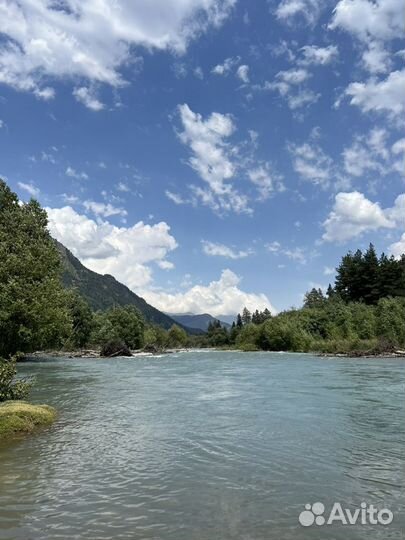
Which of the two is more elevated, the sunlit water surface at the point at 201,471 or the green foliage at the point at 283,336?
the green foliage at the point at 283,336

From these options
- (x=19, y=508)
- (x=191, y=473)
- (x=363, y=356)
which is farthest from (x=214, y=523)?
(x=363, y=356)

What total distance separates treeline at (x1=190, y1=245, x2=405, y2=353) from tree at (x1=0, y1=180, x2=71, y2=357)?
50560mm

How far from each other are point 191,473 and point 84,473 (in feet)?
8.35

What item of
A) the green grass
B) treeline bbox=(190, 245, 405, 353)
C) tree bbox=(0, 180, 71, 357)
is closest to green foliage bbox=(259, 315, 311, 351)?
treeline bbox=(190, 245, 405, 353)

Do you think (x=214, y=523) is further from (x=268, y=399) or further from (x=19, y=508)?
(x=268, y=399)

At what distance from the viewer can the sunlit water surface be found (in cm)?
784

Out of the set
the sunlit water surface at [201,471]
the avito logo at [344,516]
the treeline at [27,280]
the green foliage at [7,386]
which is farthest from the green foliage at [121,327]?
the avito logo at [344,516]

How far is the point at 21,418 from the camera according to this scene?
634 inches

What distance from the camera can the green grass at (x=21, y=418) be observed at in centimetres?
1513

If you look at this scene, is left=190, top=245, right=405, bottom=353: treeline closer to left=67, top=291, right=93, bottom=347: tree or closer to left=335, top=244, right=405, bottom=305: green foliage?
left=335, top=244, right=405, bottom=305: green foliage

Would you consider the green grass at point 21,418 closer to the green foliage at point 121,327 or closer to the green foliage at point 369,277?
the green foliage at point 369,277

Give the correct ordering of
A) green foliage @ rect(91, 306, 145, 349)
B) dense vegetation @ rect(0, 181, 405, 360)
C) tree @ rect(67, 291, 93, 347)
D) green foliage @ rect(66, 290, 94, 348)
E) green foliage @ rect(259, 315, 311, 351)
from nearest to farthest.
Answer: dense vegetation @ rect(0, 181, 405, 360) < green foliage @ rect(259, 315, 311, 351) < green foliage @ rect(66, 290, 94, 348) < tree @ rect(67, 291, 93, 347) < green foliage @ rect(91, 306, 145, 349)

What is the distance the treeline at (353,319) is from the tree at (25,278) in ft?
166

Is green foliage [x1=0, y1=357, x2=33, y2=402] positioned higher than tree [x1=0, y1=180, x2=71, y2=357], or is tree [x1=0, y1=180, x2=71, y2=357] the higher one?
tree [x1=0, y1=180, x2=71, y2=357]
